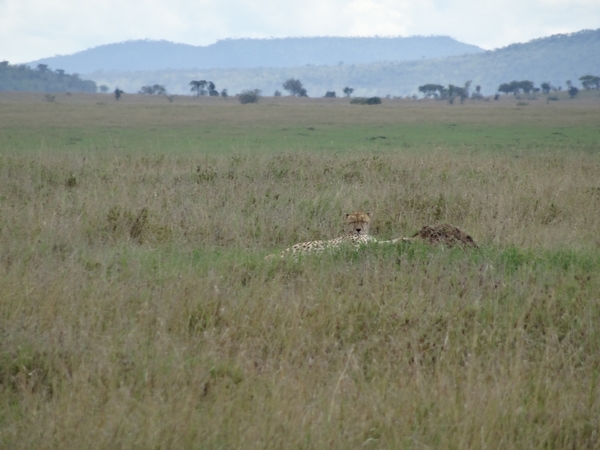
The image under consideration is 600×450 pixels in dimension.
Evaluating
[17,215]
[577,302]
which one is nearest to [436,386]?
[577,302]

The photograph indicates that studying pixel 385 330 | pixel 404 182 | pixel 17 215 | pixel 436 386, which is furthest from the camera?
pixel 404 182

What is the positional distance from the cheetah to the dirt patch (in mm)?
308

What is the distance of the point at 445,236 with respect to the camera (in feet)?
21.4

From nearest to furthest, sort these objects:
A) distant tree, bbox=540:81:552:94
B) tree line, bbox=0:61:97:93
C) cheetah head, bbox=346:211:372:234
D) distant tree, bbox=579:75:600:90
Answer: cheetah head, bbox=346:211:372:234 → distant tree, bbox=540:81:552:94 → distant tree, bbox=579:75:600:90 → tree line, bbox=0:61:97:93

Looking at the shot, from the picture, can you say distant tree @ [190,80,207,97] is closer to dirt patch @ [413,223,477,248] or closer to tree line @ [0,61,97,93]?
tree line @ [0,61,97,93]

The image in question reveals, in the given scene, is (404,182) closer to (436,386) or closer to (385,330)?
(385,330)

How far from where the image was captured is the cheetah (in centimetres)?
629

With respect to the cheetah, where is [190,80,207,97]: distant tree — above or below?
above

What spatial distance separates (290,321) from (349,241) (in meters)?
2.12

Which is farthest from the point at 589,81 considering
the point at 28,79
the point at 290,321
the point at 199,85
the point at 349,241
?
the point at 290,321

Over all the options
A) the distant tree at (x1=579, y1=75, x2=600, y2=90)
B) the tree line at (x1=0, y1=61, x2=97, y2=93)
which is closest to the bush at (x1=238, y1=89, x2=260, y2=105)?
the distant tree at (x1=579, y1=75, x2=600, y2=90)

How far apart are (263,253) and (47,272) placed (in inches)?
81.5

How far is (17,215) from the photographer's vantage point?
7.31 m

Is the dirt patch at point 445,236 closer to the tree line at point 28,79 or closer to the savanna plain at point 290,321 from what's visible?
the savanna plain at point 290,321
